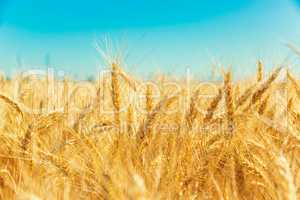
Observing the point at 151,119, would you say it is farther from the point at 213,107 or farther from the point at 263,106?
the point at 263,106

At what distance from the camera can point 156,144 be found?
64.0 inches

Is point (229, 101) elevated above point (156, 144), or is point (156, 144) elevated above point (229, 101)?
point (229, 101)

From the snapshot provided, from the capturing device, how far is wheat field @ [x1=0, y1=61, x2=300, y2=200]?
47.6 inches

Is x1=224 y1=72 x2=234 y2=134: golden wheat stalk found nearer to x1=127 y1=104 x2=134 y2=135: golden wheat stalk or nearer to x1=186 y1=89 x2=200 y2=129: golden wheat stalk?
x1=186 y1=89 x2=200 y2=129: golden wheat stalk

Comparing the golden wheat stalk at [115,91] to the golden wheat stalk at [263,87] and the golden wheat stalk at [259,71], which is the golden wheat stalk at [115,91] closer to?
the golden wheat stalk at [263,87]

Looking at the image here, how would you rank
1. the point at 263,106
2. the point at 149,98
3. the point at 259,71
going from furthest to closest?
the point at 259,71, the point at 263,106, the point at 149,98

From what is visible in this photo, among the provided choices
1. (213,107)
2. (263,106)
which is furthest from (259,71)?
(213,107)

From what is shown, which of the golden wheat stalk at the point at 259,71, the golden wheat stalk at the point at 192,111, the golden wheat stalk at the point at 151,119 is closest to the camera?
the golden wheat stalk at the point at 151,119

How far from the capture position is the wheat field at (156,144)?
1.21 metres

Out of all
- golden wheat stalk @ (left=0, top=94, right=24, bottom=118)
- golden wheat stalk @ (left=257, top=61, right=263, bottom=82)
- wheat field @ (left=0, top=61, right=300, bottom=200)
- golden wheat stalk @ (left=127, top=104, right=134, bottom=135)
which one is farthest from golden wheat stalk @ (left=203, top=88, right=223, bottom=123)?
golden wheat stalk @ (left=0, top=94, right=24, bottom=118)

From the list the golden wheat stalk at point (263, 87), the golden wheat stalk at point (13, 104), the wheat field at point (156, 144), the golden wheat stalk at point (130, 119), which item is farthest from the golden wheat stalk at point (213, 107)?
the golden wheat stalk at point (13, 104)

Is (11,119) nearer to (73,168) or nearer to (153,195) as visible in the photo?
(73,168)

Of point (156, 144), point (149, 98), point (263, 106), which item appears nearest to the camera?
point (156, 144)

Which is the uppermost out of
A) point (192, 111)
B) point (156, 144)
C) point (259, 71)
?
point (259, 71)
